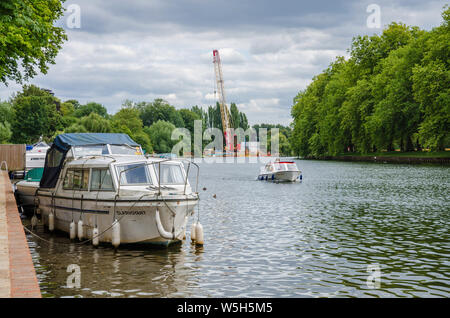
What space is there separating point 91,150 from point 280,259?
9774 millimetres

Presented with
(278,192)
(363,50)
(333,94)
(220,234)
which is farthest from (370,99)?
(220,234)

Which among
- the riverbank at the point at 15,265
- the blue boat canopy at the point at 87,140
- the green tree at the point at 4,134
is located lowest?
the riverbank at the point at 15,265

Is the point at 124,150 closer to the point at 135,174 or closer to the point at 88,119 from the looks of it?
the point at 135,174

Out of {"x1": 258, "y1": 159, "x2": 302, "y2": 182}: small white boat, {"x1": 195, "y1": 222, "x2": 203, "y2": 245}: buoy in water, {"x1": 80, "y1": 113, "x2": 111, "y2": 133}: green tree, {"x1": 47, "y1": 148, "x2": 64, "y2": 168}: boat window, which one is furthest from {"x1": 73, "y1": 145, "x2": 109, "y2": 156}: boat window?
{"x1": 80, "y1": 113, "x2": 111, "y2": 133}: green tree

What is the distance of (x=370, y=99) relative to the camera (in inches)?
3661

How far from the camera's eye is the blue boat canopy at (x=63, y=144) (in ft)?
69.6

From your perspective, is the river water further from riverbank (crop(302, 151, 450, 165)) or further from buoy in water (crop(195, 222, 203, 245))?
riverbank (crop(302, 151, 450, 165))

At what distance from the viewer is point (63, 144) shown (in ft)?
71.1

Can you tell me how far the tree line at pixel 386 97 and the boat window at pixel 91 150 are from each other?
182ft

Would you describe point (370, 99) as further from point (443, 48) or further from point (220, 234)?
point (220, 234)

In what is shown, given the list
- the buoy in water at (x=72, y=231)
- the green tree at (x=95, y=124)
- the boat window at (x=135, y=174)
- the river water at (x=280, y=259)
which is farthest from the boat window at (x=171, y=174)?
the green tree at (x=95, y=124)

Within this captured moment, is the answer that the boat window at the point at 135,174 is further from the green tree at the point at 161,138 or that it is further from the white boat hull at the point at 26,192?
the green tree at the point at 161,138

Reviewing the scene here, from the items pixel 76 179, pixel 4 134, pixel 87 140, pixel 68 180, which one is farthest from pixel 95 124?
pixel 76 179
